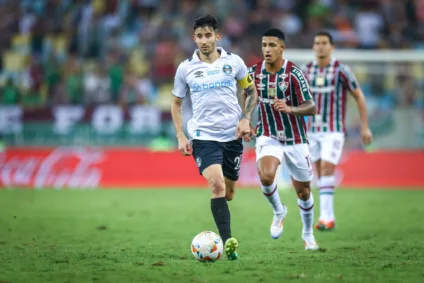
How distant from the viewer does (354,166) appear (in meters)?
20.3

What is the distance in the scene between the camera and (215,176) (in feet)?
28.6

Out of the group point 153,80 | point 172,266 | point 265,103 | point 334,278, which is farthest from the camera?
point 153,80

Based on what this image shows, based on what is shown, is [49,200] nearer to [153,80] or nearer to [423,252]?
[153,80]

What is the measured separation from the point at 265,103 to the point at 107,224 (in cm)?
406

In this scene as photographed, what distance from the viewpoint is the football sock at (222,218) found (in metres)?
8.62

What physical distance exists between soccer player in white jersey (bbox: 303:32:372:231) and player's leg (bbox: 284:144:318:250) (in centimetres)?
241

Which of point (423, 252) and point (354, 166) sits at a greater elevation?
point (354, 166)

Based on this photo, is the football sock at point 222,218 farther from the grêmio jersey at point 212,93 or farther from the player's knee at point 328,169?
the player's knee at point 328,169

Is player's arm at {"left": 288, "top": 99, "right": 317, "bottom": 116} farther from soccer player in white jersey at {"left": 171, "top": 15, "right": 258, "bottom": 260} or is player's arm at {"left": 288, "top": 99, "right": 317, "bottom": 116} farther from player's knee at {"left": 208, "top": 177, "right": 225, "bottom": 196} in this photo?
player's knee at {"left": 208, "top": 177, "right": 225, "bottom": 196}

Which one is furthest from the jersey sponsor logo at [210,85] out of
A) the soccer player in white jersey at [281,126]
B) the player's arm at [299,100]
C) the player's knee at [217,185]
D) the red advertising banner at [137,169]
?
the red advertising banner at [137,169]

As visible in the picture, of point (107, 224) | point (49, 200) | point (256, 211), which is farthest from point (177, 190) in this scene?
point (107, 224)

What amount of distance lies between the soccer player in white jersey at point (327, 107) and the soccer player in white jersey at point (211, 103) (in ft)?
10.6

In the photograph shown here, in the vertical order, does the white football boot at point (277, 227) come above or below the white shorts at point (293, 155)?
below

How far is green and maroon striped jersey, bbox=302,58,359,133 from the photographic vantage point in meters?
12.3
